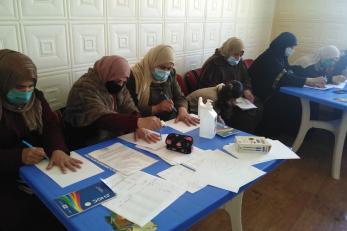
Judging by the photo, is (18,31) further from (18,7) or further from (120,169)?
(120,169)

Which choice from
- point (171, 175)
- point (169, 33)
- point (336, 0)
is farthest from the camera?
point (336, 0)

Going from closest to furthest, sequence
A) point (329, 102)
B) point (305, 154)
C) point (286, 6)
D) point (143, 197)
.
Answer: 1. point (143, 197)
2. point (329, 102)
3. point (305, 154)
4. point (286, 6)

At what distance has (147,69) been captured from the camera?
1976 mm

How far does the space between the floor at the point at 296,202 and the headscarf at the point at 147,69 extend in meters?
0.90

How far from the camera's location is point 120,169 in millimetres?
1105

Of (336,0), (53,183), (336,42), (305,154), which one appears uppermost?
(336,0)

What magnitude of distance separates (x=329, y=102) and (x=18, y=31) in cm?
211

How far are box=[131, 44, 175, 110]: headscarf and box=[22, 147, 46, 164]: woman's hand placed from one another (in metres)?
0.88

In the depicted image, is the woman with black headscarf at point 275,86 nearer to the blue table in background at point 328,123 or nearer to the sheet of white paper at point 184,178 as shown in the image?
the blue table in background at point 328,123

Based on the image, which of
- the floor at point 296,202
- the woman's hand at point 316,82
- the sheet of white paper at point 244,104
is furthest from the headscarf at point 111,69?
the woman's hand at point 316,82

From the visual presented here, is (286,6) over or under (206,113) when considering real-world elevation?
over

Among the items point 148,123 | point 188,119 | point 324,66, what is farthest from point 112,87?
point 324,66

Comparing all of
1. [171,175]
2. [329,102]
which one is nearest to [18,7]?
Result: [171,175]

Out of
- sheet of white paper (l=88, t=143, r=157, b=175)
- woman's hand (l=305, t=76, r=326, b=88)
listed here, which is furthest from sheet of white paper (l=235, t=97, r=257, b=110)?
sheet of white paper (l=88, t=143, r=157, b=175)
